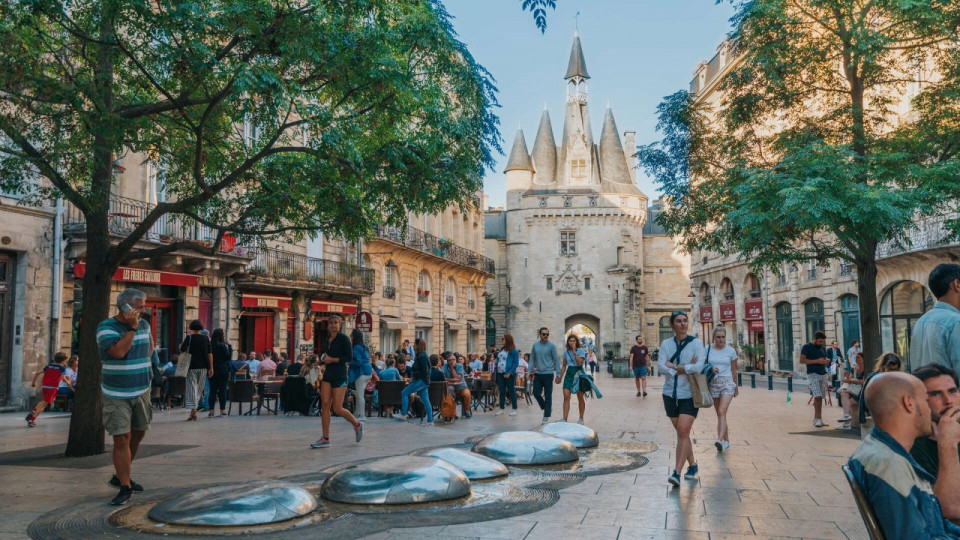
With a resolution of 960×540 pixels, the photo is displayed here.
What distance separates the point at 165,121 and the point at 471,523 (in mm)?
7901

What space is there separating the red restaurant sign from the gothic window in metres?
25.5

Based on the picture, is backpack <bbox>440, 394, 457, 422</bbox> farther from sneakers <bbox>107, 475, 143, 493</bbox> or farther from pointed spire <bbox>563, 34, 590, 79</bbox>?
pointed spire <bbox>563, 34, 590, 79</bbox>

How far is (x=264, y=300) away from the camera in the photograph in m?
22.7

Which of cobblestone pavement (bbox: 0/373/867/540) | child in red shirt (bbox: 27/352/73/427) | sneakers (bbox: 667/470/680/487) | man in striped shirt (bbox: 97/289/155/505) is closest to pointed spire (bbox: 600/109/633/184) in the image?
cobblestone pavement (bbox: 0/373/867/540)

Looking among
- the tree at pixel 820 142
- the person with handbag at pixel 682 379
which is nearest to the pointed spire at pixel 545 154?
the tree at pixel 820 142

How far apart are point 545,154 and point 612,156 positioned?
571 cm

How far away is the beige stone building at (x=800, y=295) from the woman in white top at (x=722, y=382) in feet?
16.9

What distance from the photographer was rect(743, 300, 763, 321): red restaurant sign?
34594 mm

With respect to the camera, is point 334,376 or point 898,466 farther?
point 334,376

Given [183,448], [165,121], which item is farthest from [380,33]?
[183,448]

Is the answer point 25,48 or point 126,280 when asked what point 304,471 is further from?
point 126,280

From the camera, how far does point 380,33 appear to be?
9031 millimetres

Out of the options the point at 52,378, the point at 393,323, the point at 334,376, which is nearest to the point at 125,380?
Answer: the point at 334,376

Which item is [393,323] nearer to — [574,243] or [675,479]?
[675,479]
